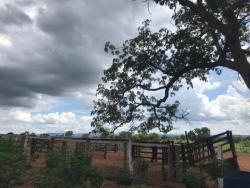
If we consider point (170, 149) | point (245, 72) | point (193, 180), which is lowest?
point (193, 180)

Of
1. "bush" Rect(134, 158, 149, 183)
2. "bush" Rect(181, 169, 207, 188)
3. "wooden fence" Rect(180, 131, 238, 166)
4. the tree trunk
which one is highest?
the tree trunk

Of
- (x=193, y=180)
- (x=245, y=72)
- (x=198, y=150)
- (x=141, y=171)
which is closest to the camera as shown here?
(x=193, y=180)

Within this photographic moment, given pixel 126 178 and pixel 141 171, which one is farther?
pixel 141 171

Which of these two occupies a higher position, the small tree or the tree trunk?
the tree trunk

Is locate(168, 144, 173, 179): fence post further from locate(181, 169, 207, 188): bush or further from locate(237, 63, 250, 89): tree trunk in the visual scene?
locate(237, 63, 250, 89): tree trunk

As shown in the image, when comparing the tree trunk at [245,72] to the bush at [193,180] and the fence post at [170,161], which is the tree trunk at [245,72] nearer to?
the fence post at [170,161]

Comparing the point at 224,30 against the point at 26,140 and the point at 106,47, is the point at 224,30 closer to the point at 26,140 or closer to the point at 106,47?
the point at 106,47

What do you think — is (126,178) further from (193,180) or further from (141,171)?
(193,180)

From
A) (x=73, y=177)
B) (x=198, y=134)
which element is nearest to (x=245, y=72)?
(x=198, y=134)

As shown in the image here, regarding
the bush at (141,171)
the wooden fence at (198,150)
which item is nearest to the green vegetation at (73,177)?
the bush at (141,171)

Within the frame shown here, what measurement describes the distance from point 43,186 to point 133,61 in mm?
10701

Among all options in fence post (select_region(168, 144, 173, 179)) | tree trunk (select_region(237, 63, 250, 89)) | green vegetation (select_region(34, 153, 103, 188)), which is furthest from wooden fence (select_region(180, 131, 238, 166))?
green vegetation (select_region(34, 153, 103, 188))

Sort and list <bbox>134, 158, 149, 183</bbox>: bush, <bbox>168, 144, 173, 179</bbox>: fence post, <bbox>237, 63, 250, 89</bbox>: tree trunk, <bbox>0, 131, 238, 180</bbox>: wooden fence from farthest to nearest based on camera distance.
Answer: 1. <bbox>168, 144, 173, 179</bbox>: fence post
2. <bbox>0, 131, 238, 180</bbox>: wooden fence
3. <bbox>237, 63, 250, 89</bbox>: tree trunk
4. <bbox>134, 158, 149, 183</bbox>: bush

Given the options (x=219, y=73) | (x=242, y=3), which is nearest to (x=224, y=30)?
(x=242, y=3)
